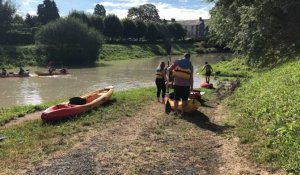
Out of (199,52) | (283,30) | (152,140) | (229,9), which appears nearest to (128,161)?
(152,140)

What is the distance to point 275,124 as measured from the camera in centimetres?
861

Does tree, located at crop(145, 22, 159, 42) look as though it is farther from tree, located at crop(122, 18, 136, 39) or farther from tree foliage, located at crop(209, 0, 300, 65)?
tree foliage, located at crop(209, 0, 300, 65)

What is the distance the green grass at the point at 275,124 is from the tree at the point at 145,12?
128855 mm

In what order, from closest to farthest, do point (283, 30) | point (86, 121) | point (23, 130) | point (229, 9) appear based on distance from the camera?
point (23, 130), point (86, 121), point (283, 30), point (229, 9)

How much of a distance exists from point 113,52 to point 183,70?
62058mm

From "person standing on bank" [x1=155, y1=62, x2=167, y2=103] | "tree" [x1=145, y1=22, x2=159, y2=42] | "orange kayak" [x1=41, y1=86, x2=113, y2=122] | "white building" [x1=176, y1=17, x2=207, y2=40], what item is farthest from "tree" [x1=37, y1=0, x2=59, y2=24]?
"orange kayak" [x1=41, y1=86, x2=113, y2=122]

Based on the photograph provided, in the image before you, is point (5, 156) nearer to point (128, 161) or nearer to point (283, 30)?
point (128, 161)

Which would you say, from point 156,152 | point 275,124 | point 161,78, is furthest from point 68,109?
point 275,124

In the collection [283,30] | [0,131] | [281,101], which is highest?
[283,30]

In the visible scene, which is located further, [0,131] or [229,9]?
[229,9]

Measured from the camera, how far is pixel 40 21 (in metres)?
106

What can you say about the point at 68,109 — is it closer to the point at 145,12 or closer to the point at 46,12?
the point at 46,12

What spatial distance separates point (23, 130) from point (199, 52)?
79.0 m

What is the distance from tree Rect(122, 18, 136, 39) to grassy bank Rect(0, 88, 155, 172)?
245 feet
